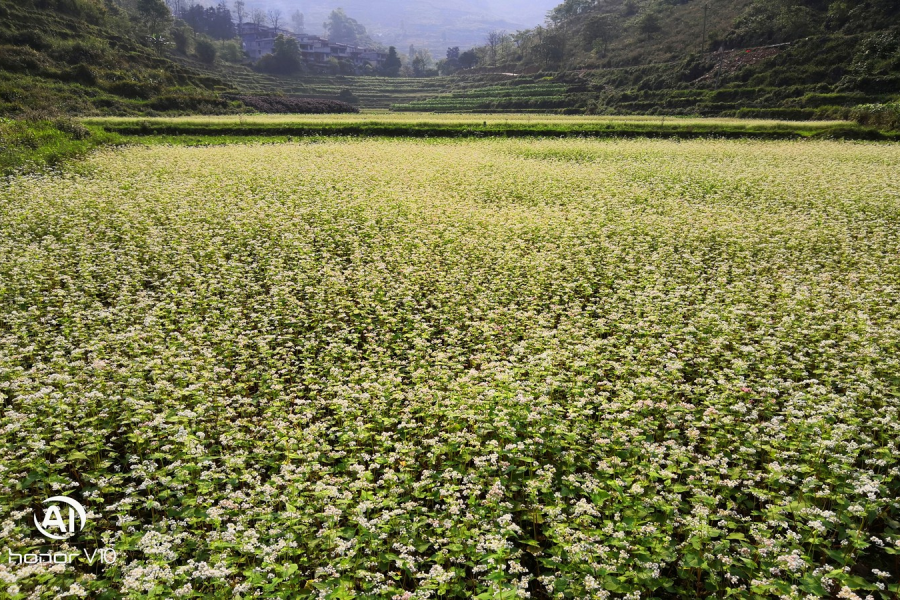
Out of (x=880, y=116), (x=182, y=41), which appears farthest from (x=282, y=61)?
(x=880, y=116)

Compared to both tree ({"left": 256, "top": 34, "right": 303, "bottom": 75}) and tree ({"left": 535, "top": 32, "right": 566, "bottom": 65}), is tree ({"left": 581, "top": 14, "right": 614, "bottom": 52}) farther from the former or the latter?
tree ({"left": 256, "top": 34, "right": 303, "bottom": 75})

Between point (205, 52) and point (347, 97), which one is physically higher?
point (205, 52)

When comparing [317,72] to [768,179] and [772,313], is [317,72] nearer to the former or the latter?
[768,179]

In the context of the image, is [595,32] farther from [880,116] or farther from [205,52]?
[205,52]

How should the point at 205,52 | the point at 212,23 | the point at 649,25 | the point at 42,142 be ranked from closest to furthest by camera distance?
the point at 42,142 < the point at 649,25 < the point at 205,52 < the point at 212,23

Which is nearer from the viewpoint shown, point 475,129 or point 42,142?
point 42,142

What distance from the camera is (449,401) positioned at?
5520 mm

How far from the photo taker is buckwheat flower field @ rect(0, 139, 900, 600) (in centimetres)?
369

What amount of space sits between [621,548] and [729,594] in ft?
2.41

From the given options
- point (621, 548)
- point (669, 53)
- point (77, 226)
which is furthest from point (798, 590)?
point (669, 53)

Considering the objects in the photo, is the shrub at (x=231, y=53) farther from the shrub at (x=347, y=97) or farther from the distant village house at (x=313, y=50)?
the shrub at (x=347, y=97)

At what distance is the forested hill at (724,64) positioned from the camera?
39.7m

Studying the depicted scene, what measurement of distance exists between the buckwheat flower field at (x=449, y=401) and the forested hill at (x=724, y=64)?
35.7m

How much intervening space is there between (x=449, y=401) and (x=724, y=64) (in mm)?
60864
